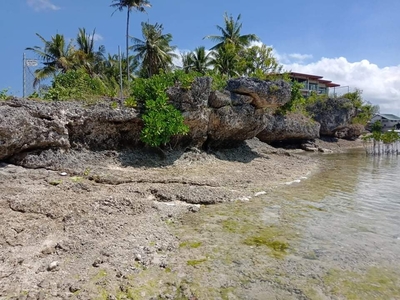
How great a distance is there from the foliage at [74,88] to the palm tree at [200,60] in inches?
923

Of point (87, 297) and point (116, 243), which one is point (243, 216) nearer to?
point (116, 243)

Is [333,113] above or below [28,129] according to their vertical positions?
above

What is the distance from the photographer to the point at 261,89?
60.0 ft

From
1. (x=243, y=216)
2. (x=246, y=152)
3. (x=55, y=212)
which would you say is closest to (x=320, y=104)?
(x=246, y=152)

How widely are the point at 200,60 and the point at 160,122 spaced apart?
27.5m

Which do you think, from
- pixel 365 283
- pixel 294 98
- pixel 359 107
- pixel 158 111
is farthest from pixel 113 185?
pixel 359 107

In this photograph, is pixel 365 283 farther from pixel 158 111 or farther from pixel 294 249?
pixel 158 111

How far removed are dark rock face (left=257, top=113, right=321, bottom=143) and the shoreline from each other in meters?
15.9

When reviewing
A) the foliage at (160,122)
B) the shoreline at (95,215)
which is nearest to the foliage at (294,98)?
the shoreline at (95,215)

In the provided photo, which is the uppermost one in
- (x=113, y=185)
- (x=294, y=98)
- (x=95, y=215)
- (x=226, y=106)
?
(x=294, y=98)

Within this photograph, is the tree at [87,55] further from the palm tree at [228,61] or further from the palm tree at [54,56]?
the palm tree at [228,61]

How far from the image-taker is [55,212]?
705 centimetres

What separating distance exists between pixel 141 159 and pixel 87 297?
33.0ft

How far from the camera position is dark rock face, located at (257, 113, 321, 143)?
96.7 ft
